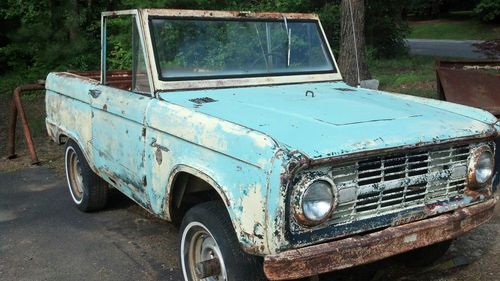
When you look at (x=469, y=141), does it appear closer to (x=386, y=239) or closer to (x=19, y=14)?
(x=386, y=239)

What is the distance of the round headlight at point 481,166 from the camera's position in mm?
3295

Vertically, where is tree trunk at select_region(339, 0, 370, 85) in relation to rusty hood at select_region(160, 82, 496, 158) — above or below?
above

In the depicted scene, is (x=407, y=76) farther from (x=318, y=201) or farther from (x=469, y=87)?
(x=318, y=201)

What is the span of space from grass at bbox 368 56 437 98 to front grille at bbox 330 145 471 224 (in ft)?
20.6

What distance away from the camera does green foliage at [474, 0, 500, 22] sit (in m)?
32.4

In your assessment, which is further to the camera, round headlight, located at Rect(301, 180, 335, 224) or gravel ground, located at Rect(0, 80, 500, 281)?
gravel ground, located at Rect(0, 80, 500, 281)

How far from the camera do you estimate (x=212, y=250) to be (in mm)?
3291

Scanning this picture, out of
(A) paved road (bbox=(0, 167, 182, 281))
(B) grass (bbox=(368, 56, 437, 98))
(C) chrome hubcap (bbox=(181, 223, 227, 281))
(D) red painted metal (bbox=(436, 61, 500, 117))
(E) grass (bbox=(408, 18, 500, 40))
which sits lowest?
(A) paved road (bbox=(0, 167, 182, 281))

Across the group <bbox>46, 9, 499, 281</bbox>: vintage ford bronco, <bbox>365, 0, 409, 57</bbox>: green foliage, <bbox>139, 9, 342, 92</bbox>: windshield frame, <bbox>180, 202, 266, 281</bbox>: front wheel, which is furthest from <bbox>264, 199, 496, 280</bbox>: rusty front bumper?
<bbox>365, 0, 409, 57</bbox>: green foliage

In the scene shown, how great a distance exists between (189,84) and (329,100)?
0.96 metres

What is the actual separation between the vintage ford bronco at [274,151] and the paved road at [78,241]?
54 cm

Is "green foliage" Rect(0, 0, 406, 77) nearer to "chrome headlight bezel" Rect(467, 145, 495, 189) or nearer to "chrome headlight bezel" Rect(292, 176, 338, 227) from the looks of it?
"chrome headlight bezel" Rect(467, 145, 495, 189)

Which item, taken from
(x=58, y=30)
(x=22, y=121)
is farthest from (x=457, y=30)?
(x=22, y=121)

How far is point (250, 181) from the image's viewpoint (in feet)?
9.08
